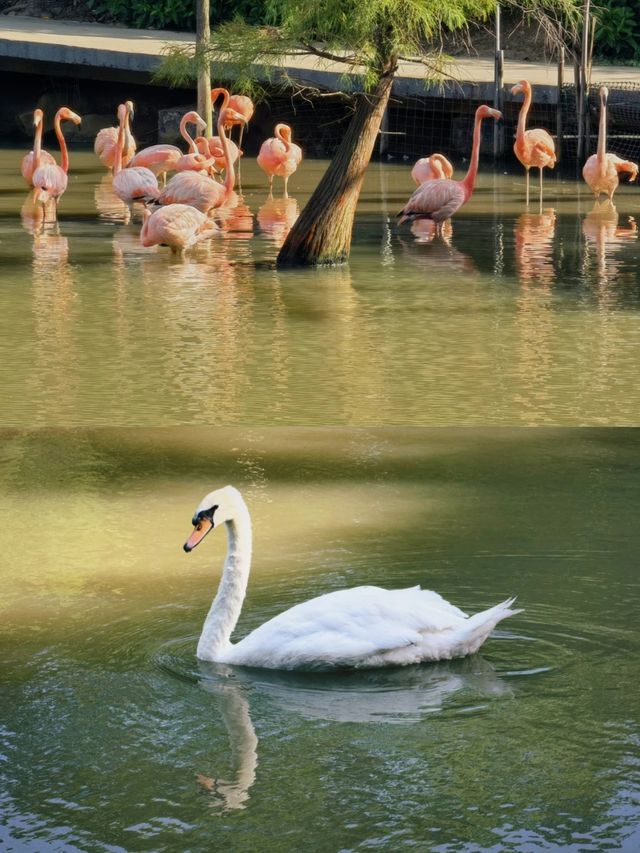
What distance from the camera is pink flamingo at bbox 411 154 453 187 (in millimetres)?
16688

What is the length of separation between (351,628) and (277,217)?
12.1 meters

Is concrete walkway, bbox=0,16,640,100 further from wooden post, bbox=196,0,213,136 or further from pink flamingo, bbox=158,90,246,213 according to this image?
pink flamingo, bbox=158,90,246,213

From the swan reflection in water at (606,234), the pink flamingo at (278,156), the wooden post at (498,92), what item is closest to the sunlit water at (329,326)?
the swan reflection in water at (606,234)

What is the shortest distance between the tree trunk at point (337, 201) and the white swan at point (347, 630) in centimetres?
846

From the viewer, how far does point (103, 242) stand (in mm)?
14305

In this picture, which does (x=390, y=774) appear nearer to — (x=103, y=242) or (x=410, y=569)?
(x=410, y=569)

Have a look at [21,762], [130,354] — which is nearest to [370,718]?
[21,762]

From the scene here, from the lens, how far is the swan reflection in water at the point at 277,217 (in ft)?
48.9

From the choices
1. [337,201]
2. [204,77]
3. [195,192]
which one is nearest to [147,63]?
[204,77]

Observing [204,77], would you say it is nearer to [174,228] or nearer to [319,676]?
[174,228]

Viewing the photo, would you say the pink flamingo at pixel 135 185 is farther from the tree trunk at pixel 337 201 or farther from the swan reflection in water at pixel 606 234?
the swan reflection in water at pixel 606 234

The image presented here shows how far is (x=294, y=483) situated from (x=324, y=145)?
17835 millimetres

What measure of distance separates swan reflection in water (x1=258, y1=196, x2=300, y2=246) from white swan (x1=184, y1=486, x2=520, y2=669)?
9.81m

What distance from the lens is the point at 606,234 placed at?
48.0ft
